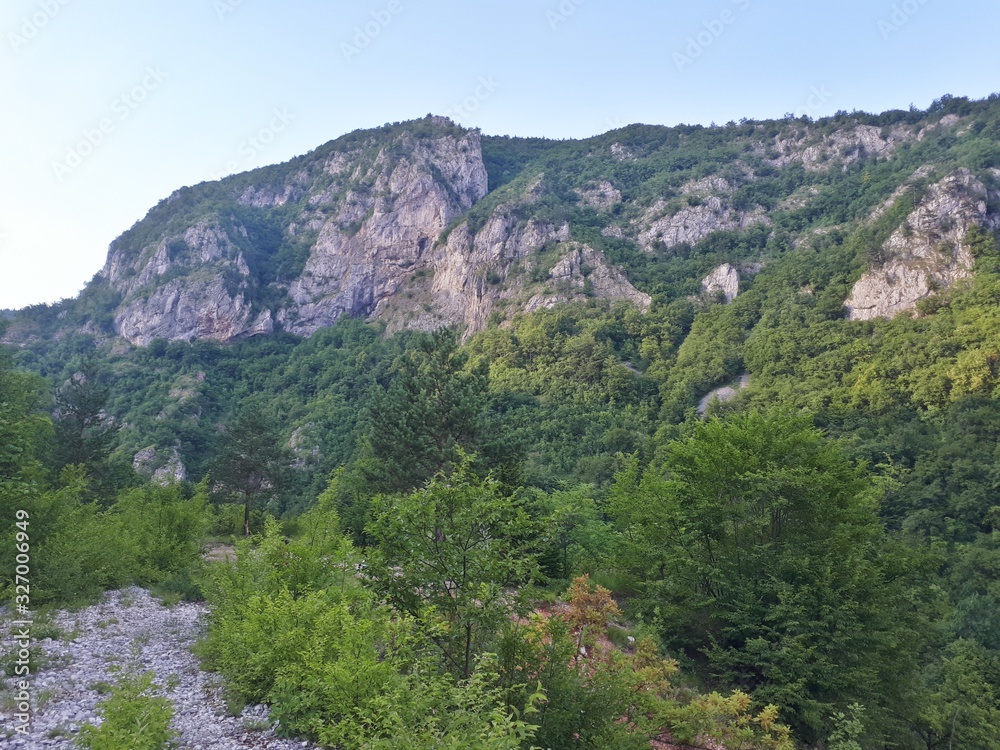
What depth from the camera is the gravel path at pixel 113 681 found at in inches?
263

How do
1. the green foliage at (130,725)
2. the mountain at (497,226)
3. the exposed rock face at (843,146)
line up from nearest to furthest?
the green foliage at (130,725) → the mountain at (497,226) → the exposed rock face at (843,146)

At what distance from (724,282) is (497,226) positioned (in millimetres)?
46907

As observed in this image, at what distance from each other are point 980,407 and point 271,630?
60211 mm

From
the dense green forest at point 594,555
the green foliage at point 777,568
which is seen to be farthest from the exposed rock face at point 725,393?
the green foliage at point 777,568

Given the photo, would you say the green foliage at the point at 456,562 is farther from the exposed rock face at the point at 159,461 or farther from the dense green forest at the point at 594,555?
the exposed rock face at the point at 159,461

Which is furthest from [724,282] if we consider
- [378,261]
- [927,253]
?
[378,261]

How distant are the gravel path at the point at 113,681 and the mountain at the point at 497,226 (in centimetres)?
7524

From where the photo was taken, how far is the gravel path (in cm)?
668

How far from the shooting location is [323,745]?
6578 mm

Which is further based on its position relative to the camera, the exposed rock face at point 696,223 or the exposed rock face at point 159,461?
the exposed rock face at point 696,223

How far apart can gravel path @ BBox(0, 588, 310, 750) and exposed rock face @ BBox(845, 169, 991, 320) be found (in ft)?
263

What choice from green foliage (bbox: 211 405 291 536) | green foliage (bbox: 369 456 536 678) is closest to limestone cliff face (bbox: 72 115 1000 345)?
green foliage (bbox: 211 405 291 536)

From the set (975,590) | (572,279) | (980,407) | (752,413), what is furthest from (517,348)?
(752,413)

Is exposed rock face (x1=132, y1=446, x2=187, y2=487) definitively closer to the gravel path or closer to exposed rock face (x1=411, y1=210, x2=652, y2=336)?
exposed rock face (x1=411, y1=210, x2=652, y2=336)
